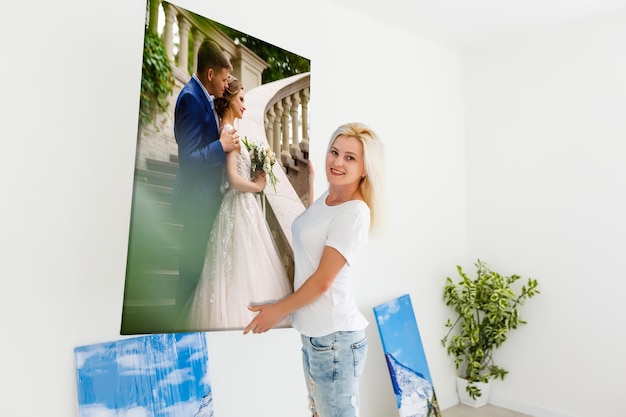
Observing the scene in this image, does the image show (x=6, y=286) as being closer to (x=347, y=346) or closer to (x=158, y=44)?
(x=158, y=44)

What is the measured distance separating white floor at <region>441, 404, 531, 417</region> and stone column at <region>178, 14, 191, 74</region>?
111 inches

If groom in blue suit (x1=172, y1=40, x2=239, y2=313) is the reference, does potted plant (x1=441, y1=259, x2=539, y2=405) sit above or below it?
below

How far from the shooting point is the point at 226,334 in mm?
2193

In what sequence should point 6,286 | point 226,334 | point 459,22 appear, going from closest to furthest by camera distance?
point 6,286 → point 226,334 → point 459,22

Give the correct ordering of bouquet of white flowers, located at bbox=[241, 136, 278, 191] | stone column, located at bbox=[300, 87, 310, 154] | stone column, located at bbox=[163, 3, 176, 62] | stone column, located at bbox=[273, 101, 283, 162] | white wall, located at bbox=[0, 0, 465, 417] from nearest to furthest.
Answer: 1. white wall, located at bbox=[0, 0, 465, 417]
2. stone column, located at bbox=[163, 3, 176, 62]
3. bouquet of white flowers, located at bbox=[241, 136, 278, 191]
4. stone column, located at bbox=[273, 101, 283, 162]
5. stone column, located at bbox=[300, 87, 310, 154]

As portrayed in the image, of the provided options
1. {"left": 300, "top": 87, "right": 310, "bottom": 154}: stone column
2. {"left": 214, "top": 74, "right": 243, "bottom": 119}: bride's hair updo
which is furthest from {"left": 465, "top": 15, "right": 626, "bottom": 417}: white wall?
{"left": 214, "top": 74, "right": 243, "bottom": 119}: bride's hair updo

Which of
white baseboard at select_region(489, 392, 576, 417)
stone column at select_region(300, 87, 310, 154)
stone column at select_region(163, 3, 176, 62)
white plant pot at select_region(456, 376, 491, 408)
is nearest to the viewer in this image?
stone column at select_region(163, 3, 176, 62)

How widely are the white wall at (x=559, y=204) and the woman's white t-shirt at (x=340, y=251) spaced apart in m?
2.04

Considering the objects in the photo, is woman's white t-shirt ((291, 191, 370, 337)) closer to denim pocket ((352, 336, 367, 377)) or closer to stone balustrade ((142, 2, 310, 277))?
denim pocket ((352, 336, 367, 377))

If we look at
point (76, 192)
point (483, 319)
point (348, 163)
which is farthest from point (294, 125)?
point (483, 319)

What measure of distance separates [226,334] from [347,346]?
0.73 meters

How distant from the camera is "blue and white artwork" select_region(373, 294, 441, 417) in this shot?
2.80 metres

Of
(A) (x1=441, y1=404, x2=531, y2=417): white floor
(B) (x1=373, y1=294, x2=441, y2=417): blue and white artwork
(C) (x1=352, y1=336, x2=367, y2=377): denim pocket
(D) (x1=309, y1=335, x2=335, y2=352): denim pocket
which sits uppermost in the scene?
(D) (x1=309, y1=335, x2=335, y2=352): denim pocket

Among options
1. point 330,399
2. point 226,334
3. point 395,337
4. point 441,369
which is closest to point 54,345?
point 226,334
